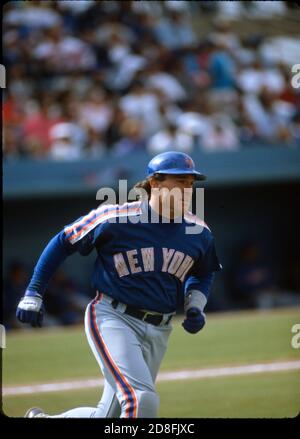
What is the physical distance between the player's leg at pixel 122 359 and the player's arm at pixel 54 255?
288mm

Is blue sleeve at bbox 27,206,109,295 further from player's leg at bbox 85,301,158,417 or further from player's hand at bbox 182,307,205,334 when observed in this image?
player's hand at bbox 182,307,205,334

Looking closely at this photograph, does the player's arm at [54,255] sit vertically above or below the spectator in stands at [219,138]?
below

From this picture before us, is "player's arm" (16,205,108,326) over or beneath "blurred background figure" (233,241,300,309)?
over

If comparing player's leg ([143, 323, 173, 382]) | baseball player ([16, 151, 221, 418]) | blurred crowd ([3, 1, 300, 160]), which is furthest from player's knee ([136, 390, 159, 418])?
blurred crowd ([3, 1, 300, 160])

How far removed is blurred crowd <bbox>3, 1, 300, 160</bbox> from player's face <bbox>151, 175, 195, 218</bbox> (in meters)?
6.36

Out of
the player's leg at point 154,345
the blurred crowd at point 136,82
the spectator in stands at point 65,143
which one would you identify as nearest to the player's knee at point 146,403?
the player's leg at point 154,345

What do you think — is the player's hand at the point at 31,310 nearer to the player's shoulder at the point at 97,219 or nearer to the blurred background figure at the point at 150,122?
the player's shoulder at the point at 97,219

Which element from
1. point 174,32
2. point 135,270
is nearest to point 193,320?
point 135,270

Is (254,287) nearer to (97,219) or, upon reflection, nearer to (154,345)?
(154,345)

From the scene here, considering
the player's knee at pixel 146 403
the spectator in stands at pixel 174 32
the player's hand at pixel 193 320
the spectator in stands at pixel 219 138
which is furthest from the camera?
the spectator in stands at pixel 174 32

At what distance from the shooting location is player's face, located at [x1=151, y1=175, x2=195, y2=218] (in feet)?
13.9

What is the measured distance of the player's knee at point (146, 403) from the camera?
3.90 m

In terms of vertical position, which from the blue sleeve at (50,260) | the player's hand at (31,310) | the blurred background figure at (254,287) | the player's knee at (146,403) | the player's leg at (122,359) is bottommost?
the blurred background figure at (254,287)
